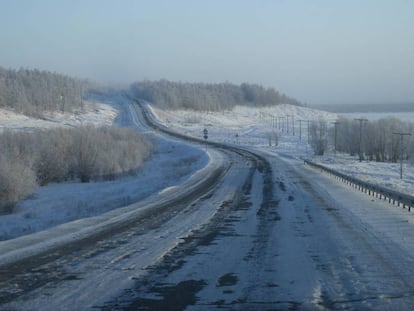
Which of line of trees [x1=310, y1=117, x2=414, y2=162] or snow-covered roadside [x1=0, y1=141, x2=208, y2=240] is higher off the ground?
line of trees [x1=310, y1=117, x2=414, y2=162]

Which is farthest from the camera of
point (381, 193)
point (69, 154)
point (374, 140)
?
point (374, 140)

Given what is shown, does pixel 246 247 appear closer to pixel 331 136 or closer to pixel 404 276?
pixel 404 276

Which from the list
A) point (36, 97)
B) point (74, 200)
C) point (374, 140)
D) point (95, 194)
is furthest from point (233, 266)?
point (36, 97)

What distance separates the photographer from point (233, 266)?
37.5 ft

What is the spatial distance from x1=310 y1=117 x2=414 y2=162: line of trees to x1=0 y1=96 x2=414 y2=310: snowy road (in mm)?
73737

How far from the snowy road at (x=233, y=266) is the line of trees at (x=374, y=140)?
73.7 m

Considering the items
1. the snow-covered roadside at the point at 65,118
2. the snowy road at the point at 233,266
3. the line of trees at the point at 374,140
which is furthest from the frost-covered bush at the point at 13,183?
the snow-covered roadside at the point at 65,118

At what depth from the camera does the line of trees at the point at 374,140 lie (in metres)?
93.6

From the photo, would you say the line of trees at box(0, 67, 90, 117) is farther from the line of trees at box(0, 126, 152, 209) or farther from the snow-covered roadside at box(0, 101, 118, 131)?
the line of trees at box(0, 126, 152, 209)

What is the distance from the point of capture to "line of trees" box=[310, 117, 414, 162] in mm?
93562

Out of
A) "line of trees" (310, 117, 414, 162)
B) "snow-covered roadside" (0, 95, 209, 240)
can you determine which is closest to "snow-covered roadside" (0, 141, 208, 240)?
"snow-covered roadside" (0, 95, 209, 240)

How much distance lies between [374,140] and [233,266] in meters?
89.6

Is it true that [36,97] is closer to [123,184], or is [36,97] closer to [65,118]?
[65,118]

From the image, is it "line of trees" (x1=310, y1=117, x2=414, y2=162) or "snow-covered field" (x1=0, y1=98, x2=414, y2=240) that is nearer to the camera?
"snow-covered field" (x1=0, y1=98, x2=414, y2=240)
